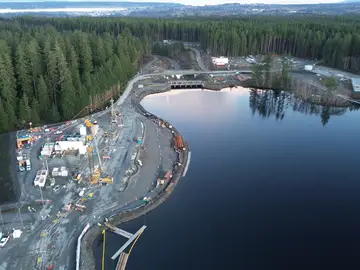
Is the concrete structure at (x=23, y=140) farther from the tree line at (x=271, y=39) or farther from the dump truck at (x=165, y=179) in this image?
the tree line at (x=271, y=39)

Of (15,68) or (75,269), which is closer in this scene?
(75,269)

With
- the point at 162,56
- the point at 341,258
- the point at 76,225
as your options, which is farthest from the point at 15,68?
the point at 162,56

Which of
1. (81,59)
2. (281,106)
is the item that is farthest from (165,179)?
(281,106)

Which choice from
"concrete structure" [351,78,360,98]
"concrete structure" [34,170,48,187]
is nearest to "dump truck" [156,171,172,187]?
"concrete structure" [34,170,48,187]

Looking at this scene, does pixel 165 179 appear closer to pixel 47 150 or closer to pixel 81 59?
pixel 47 150

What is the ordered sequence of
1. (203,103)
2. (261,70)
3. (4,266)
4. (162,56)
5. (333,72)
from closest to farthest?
(4,266)
(203,103)
(261,70)
(333,72)
(162,56)

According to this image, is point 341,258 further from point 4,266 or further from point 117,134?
point 117,134

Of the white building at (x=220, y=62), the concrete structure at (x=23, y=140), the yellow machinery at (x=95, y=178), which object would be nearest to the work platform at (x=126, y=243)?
the yellow machinery at (x=95, y=178)

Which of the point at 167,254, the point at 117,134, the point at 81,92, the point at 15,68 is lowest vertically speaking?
the point at 167,254
